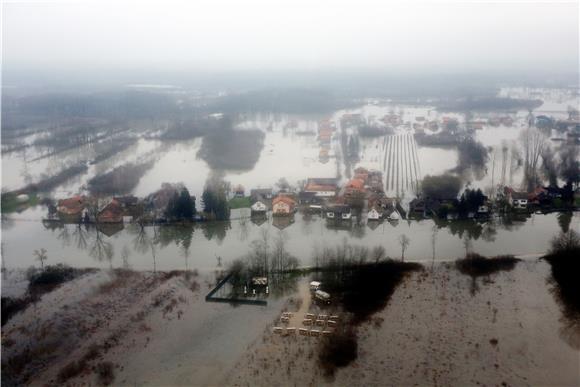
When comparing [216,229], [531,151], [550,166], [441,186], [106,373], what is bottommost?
[106,373]

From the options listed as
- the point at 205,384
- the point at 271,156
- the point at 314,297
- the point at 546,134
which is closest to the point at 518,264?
the point at 314,297

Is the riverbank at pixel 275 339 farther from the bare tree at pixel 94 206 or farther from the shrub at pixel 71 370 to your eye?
the bare tree at pixel 94 206

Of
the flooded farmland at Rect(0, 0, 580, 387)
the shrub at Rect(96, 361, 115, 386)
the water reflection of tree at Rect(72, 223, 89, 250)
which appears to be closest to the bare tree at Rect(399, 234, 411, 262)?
the flooded farmland at Rect(0, 0, 580, 387)

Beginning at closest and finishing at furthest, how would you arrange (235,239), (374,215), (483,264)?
1. (483,264)
2. (235,239)
3. (374,215)

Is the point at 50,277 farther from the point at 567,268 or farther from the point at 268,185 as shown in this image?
the point at 567,268

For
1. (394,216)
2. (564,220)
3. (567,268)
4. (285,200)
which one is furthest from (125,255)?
(564,220)

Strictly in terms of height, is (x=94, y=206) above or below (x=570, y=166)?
below

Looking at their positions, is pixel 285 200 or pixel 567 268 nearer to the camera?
pixel 567 268

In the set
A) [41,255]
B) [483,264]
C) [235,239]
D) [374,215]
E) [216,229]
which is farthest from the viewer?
[374,215]
